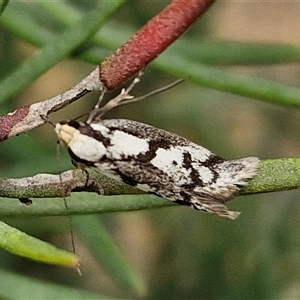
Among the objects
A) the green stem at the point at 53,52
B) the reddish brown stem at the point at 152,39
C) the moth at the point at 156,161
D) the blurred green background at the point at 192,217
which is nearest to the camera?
the reddish brown stem at the point at 152,39

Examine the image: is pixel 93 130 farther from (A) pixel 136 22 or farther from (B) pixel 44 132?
(B) pixel 44 132

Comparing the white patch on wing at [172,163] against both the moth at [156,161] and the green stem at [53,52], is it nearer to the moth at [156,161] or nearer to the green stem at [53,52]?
the moth at [156,161]

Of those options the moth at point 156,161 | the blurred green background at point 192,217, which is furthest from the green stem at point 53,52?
the blurred green background at point 192,217

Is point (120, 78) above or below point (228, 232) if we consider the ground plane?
above

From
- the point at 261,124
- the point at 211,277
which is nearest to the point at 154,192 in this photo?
the point at 211,277

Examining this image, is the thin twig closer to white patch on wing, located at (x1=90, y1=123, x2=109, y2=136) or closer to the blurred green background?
white patch on wing, located at (x1=90, y1=123, x2=109, y2=136)

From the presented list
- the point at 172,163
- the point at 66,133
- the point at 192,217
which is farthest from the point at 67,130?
the point at 192,217
